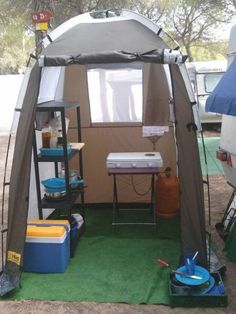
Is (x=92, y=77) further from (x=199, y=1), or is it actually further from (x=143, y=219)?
(x=199, y=1)

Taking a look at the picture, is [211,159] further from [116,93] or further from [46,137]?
[46,137]

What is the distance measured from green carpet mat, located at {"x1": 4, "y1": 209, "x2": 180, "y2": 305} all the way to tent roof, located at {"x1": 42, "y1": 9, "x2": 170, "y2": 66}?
6.81 ft

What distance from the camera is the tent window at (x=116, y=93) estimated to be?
216 inches

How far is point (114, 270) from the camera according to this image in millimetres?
3984

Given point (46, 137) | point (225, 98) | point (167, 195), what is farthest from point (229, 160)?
point (46, 137)

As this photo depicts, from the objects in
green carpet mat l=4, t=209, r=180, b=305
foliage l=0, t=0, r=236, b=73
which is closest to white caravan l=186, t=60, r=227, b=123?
foliage l=0, t=0, r=236, b=73

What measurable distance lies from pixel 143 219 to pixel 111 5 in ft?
33.5

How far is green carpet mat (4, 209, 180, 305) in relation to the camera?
11.5ft

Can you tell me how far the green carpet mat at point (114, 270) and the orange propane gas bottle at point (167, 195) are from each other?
31 cm

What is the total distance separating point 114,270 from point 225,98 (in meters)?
2.04

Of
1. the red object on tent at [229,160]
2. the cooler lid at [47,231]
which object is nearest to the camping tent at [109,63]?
the cooler lid at [47,231]

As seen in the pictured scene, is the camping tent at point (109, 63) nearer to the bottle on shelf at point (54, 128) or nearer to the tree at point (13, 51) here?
the bottle on shelf at point (54, 128)

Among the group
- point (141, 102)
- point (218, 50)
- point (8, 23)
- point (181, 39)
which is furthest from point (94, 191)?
point (218, 50)

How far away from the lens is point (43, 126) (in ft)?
14.4
